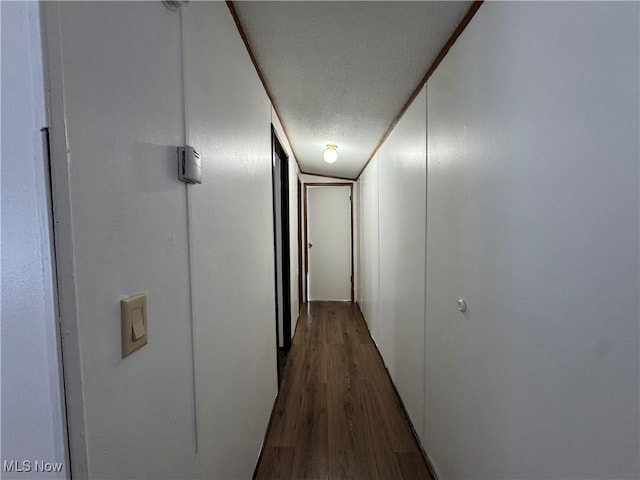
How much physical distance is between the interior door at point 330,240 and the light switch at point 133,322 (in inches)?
151

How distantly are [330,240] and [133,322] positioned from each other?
3.91 m

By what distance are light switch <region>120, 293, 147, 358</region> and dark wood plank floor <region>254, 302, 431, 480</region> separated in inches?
52.2

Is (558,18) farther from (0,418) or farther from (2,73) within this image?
(0,418)

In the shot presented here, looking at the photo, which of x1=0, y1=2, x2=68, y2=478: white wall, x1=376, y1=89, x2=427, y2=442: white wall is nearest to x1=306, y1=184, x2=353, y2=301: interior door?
x1=376, y1=89, x2=427, y2=442: white wall

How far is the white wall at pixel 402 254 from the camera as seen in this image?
153cm

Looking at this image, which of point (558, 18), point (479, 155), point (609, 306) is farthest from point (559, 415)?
point (558, 18)

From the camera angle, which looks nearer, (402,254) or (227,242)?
(227,242)

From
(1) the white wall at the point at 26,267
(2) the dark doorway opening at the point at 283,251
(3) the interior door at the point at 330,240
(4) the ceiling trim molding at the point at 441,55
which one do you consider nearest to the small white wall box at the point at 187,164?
(1) the white wall at the point at 26,267

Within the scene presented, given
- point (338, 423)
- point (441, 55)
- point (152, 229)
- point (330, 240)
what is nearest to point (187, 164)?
point (152, 229)

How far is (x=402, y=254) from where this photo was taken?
185 cm

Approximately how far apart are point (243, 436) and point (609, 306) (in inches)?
54.3

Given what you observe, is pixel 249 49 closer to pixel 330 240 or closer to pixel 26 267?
pixel 26 267

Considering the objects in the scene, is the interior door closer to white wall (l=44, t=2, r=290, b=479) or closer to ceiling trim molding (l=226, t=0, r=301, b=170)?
→ ceiling trim molding (l=226, t=0, r=301, b=170)

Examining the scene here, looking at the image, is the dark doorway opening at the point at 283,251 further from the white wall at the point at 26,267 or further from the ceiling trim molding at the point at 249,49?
the white wall at the point at 26,267
